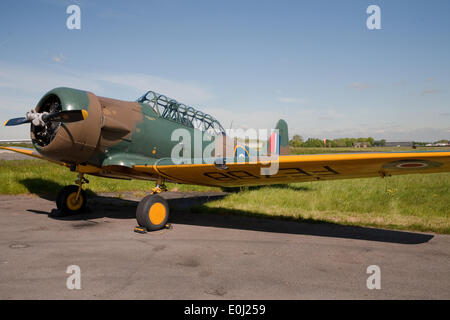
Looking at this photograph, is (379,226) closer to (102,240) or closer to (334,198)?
(334,198)

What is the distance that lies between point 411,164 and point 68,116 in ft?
17.5

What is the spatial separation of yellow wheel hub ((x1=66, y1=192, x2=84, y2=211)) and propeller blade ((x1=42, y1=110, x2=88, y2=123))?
2.50 m

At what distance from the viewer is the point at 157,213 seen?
549 cm

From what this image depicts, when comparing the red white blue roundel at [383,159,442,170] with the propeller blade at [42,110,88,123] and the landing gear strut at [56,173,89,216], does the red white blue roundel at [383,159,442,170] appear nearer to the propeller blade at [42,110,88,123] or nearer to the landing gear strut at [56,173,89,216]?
the propeller blade at [42,110,88,123]

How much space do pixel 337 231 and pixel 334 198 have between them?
10.4 feet

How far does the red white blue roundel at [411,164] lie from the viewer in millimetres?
4285

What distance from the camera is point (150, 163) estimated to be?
5.73 meters

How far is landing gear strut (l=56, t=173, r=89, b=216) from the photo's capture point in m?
6.72

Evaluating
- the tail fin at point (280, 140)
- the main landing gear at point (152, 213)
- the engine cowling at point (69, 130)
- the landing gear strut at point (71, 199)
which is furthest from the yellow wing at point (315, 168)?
the tail fin at point (280, 140)

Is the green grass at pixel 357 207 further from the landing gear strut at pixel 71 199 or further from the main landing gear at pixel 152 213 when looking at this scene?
the landing gear strut at pixel 71 199

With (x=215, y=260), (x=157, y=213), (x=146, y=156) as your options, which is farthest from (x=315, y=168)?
(x=146, y=156)

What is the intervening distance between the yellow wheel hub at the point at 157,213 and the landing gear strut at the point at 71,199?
8.04ft

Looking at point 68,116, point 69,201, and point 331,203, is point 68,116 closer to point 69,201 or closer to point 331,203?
point 69,201
